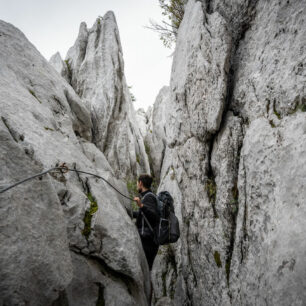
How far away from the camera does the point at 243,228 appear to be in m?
6.55

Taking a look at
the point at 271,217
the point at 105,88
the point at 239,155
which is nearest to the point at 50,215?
the point at 271,217

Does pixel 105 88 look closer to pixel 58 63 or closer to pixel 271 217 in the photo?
pixel 58 63

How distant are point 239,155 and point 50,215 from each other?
596 centimetres

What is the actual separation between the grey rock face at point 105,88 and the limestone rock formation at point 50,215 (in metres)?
5.02

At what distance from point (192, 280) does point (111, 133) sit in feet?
37.7

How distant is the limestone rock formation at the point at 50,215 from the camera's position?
379 cm

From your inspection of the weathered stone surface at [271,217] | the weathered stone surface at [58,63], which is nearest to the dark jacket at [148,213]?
the weathered stone surface at [271,217]

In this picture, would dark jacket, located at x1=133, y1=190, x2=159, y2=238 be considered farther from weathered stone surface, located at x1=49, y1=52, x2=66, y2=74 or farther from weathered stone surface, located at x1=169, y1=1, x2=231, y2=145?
weathered stone surface, located at x1=49, y1=52, x2=66, y2=74

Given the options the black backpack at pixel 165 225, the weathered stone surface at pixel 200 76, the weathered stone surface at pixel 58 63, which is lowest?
the black backpack at pixel 165 225

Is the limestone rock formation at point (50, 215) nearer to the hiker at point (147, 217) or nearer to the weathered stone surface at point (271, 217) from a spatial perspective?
the hiker at point (147, 217)

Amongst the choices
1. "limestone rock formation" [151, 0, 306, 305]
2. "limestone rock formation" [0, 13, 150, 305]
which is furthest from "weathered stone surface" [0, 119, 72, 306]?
"limestone rock formation" [151, 0, 306, 305]

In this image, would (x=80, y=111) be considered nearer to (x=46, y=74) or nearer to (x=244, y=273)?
(x=46, y=74)

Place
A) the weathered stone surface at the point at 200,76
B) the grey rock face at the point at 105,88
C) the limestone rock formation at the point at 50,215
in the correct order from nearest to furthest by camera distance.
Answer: the limestone rock formation at the point at 50,215
the weathered stone surface at the point at 200,76
the grey rock face at the point at 105,88

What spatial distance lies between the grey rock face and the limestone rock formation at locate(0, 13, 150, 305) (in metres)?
5.02
